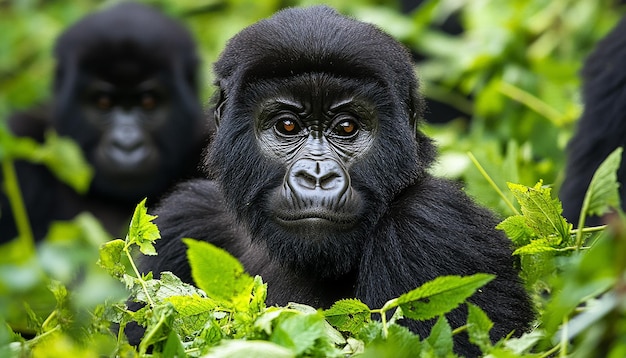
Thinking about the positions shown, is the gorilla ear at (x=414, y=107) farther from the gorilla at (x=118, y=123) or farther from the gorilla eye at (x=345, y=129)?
the gorilla at (x=118, y=123)

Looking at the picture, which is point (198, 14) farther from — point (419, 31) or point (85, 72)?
point (419, 31)

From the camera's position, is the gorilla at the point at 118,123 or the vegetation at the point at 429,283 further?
the gorilla at the point at 118,123

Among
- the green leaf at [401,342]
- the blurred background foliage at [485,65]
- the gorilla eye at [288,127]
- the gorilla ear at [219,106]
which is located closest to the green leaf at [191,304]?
the green leaf at [401,342]

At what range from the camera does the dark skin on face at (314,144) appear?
3250mm

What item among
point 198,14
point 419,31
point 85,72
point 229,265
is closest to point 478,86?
point 419,31

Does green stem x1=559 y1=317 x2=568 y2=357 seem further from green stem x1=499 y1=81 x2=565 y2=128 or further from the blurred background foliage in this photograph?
green stem x1=499 y1=81 x2=565 y2=128

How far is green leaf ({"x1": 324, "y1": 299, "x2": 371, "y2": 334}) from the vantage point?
2.54 m

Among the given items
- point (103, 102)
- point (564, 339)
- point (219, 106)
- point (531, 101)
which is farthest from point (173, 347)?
point (103, 102)

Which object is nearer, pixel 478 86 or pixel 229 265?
pixel 229 265

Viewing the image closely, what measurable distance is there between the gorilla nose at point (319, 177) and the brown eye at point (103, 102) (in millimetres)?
3901

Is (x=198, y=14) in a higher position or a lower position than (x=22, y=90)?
higher

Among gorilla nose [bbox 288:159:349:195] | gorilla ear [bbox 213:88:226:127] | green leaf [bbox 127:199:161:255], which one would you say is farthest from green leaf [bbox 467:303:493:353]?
gorilla ear [bbox 213:88:226:127]

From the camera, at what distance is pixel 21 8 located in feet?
28.6

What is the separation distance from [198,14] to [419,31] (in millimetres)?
2564
